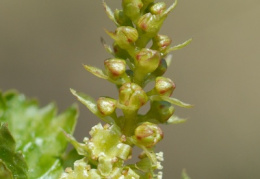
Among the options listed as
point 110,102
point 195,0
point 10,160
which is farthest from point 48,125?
point 195,0

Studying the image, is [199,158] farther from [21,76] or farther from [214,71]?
[21,76]

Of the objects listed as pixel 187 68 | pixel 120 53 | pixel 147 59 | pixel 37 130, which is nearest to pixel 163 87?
pixel 147 59

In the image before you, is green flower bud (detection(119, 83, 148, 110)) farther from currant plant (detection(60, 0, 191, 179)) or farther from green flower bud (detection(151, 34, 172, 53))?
green flower bud (detection(151, 34, 172, 53))

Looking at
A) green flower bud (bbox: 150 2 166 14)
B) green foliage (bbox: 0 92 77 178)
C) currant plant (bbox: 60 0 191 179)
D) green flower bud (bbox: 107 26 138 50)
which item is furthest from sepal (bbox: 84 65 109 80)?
green foliage (bbox: 0 92 77 178)

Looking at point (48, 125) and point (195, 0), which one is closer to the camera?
point (48, 125)

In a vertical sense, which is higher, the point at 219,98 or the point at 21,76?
the point at 21,76
